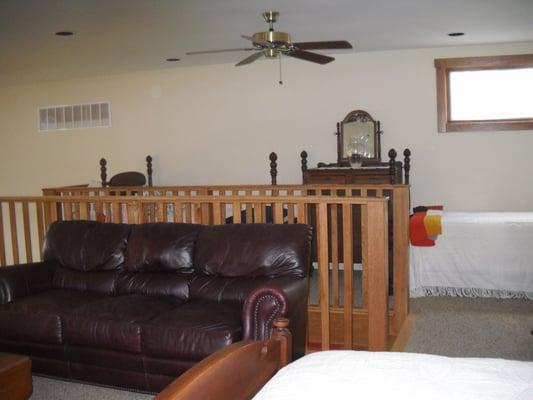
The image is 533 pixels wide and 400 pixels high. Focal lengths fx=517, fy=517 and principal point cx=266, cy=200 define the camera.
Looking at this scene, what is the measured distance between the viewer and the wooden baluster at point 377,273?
338cm

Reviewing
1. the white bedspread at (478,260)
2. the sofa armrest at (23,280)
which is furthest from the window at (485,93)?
the sofa armrest at (23,280)

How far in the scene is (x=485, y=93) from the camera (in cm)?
615

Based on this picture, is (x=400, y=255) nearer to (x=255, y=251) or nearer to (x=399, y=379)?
(x=255, y=251)

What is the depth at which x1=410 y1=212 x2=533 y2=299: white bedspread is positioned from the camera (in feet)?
15.4

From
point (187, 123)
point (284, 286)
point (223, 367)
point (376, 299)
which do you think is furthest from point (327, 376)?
point (187, 123)

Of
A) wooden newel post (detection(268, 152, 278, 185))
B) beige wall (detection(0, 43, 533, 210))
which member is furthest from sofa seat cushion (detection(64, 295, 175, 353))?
beige wall (detection(0, 43, 533, 210))

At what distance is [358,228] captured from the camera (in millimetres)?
5652

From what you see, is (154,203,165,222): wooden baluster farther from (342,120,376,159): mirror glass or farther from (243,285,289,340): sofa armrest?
(342,120,376,159): mirror glass

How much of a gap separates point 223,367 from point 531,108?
569 centimetres

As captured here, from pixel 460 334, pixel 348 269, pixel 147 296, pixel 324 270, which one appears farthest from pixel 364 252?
pixel 147 296

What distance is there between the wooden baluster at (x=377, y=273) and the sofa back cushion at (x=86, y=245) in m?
1.76

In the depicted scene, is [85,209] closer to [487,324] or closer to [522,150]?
[487,324]

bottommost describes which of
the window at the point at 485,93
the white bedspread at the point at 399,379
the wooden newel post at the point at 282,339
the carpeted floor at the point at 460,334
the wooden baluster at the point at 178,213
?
the carpeted floor at the point at 460,334

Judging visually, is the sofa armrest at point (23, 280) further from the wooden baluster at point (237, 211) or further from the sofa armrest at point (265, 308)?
the sofa armrest at point (265, 308)
